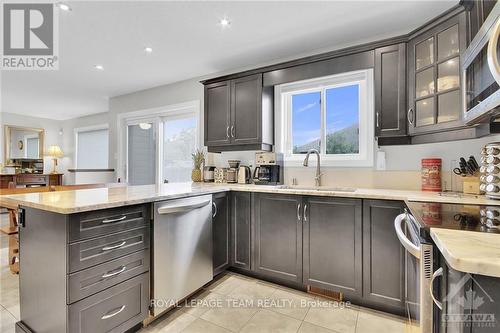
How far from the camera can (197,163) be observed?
3498 millimetres

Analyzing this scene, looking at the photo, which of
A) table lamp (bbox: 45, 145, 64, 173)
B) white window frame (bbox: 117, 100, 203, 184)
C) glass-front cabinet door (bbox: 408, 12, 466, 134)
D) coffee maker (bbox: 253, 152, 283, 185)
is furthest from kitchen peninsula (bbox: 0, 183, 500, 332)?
table lamp (bbox: 45, 145, 64, 173)

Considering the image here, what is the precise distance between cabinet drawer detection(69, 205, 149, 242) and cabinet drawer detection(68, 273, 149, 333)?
358 mm

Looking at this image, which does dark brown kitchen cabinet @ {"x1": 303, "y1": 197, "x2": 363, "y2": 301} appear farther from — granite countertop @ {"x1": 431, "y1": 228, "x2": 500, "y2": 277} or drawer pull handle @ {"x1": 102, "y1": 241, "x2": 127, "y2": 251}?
drawer pull handle @ {"x1": 102, "y1": 241, "x2": 127, "y2": 251}

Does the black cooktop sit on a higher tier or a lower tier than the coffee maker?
lower

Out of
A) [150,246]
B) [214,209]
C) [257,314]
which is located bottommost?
[257,314]

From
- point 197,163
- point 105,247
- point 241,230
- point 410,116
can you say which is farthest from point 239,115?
point 105,247

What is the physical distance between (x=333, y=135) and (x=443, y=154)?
101 centimetres

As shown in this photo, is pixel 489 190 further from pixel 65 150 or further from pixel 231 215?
pixel 65 150

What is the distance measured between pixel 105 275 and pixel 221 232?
3.79 ft

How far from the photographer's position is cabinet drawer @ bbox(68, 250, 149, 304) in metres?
1.29

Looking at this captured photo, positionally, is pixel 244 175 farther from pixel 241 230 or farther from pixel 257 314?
pixel 257 314

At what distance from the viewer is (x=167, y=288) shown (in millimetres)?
1777

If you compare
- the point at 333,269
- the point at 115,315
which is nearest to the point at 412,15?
the point at 333,269

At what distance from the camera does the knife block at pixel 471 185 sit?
1831 mm
